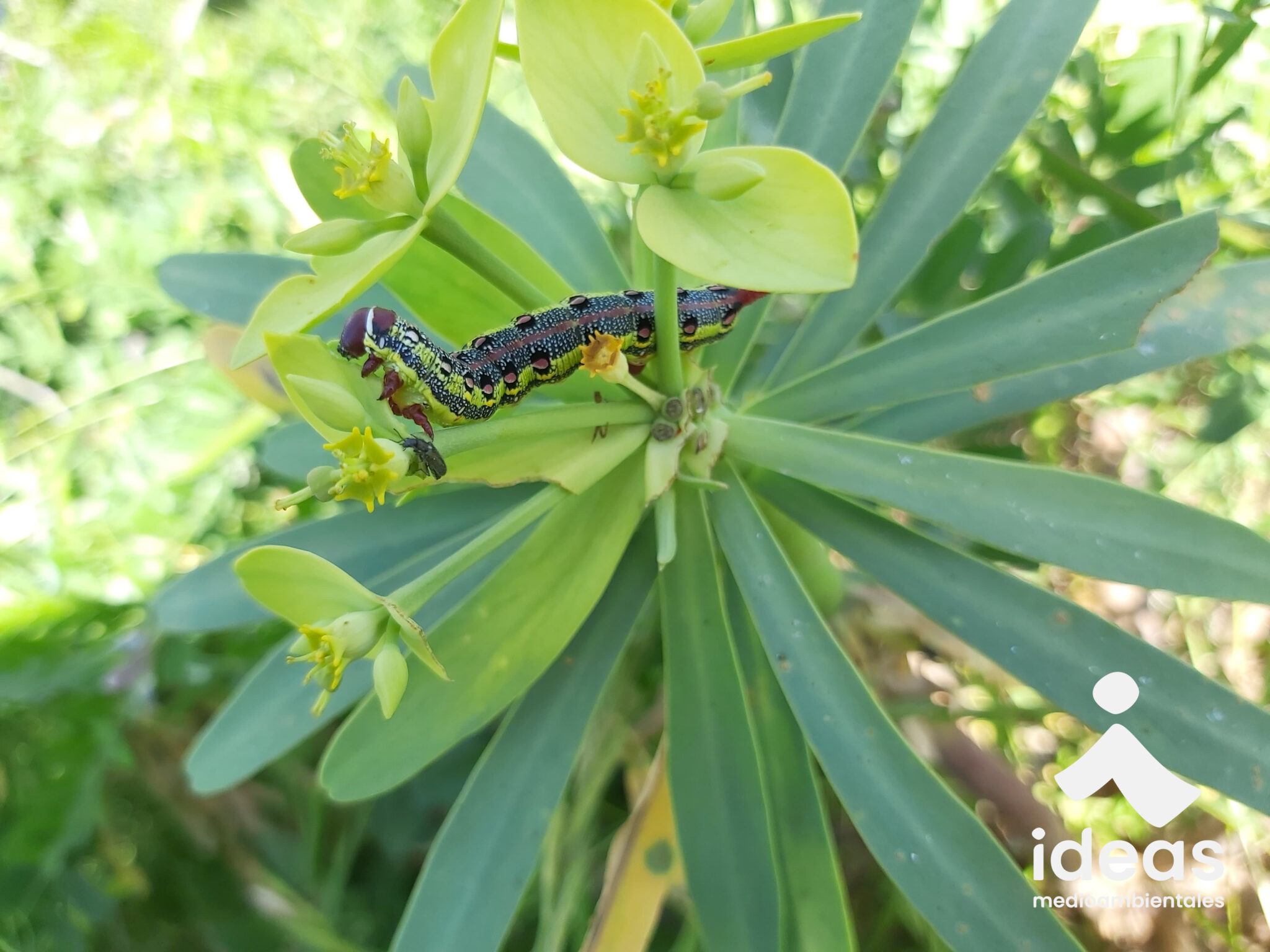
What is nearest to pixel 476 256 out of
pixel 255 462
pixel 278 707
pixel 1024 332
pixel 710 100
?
pixel 710 100

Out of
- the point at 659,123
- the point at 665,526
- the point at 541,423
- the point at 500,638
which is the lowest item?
the point at 500,638

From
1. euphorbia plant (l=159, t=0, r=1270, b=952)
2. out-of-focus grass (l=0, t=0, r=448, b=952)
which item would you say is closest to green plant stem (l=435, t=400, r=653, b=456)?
euphorbia plant (l=159, t=0, r=1270, b=952)

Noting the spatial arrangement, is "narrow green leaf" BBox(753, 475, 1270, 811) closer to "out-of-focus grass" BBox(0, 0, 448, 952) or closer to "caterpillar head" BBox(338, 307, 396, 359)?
"caterpillar head" BBox(338, 307, 396, 359)

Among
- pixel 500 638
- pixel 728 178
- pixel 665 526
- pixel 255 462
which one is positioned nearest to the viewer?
pixel 728 178

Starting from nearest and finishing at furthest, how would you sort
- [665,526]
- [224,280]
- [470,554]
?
[470,554], [665,526], [224,280]

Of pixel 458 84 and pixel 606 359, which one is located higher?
pixel 458 84

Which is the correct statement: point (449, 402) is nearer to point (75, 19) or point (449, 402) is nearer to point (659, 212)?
point (659, 212)

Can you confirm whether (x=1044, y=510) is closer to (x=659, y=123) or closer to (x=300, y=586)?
(x=659, y=123)
